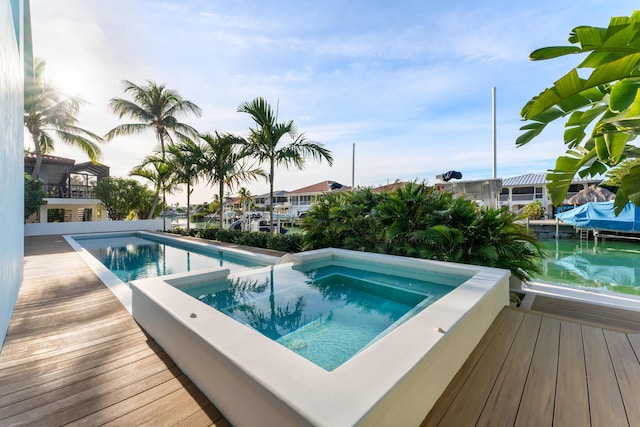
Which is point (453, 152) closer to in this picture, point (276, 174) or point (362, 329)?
point (276, 174)

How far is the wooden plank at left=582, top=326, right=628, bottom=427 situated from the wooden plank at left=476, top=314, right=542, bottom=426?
0.35 meters

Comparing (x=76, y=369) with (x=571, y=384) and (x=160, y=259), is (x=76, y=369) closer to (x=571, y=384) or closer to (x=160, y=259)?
(x=571, y=384)

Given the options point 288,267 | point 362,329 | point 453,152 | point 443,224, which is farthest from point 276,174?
point 453,152

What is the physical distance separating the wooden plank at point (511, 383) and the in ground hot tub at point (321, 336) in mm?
265

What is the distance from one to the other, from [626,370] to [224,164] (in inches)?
435

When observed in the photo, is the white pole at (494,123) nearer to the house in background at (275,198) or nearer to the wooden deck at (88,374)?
the wooden deck at (88,374)

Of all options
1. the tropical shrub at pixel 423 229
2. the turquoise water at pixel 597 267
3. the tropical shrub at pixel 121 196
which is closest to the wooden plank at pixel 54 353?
the tropical shrub at pixel 423 229

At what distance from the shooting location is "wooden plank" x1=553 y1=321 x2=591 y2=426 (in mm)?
1598

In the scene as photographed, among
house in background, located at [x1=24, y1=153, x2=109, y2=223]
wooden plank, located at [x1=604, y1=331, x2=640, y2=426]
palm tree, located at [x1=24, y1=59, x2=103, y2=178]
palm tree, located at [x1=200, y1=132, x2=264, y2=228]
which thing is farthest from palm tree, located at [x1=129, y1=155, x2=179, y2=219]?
wooden plank, located at [x1=604, y1=331, x2=640, y2=426]

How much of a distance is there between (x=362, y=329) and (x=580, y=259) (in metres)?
14.1

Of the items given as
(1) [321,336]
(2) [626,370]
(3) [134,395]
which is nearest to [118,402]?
(3) [134,395]

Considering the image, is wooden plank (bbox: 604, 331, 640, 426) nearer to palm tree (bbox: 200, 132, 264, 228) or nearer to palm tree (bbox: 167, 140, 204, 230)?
palm tree (bbox: 200, 132, 264, 228)

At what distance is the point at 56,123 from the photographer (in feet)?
44.5

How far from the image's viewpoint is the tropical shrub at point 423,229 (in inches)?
174
